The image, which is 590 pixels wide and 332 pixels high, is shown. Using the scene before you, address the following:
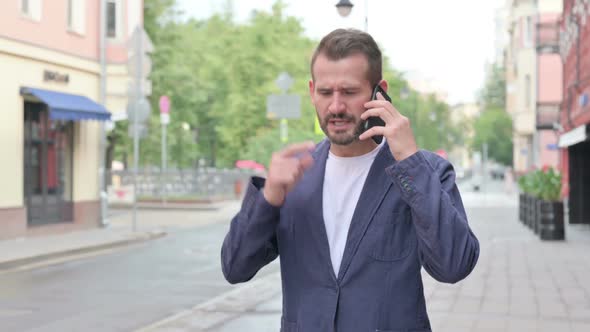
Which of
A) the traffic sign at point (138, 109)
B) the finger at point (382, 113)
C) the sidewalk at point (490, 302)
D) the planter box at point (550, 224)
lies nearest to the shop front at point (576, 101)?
the planter box at point (550, 224)

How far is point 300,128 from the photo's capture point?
4722 cm

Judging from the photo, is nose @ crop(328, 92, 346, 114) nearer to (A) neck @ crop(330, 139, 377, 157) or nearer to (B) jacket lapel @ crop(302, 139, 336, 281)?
(A) neck @ crop(330, 139, 377, 157)

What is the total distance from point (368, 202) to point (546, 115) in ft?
111

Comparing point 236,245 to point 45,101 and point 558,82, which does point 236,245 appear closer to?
point 45,101

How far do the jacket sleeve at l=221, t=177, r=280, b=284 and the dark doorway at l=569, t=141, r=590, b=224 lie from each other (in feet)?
68.3

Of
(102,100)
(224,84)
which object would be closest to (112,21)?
(102,100)

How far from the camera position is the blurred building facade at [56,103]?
1731 cm

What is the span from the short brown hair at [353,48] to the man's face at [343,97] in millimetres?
15

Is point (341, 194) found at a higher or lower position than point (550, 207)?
higher

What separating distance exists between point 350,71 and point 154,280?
31.3ft

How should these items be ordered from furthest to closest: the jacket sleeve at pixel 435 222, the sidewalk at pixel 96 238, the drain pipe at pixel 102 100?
the drain pipe at pixel 102 100, the sidewalk at pixel 96 238, the jacket sleeve at pixel 435 222

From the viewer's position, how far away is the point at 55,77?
62.2 feet

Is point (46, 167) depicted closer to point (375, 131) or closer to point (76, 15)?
point (76, 15)

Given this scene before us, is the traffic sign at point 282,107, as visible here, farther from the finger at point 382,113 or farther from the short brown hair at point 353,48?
the finger at point 382,113
